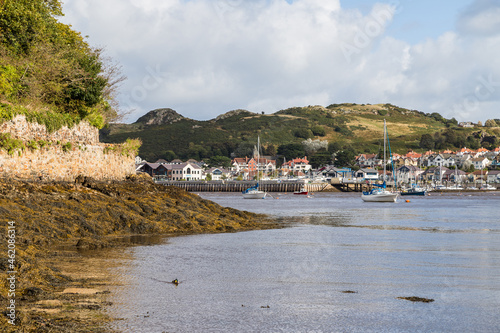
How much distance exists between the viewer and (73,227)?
66.0ft

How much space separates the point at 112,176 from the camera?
31.8m

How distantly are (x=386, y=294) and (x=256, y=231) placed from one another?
15.8 meters

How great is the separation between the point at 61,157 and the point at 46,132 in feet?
4.63

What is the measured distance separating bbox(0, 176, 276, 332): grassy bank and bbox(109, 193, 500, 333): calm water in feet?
2.84

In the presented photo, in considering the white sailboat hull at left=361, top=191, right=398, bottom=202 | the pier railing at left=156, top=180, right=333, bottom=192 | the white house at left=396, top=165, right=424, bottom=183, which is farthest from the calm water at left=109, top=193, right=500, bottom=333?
the white house at left=396, top=165, right=424, bottom=183

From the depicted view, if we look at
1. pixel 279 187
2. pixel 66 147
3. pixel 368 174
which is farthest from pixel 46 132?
pixel 368 174

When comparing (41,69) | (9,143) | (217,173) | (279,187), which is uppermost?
(41,69)

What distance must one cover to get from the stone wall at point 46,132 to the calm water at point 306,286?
27.8 feet

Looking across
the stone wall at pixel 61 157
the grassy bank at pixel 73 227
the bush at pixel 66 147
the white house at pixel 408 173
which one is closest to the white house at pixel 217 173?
the white house at pixel 408 173

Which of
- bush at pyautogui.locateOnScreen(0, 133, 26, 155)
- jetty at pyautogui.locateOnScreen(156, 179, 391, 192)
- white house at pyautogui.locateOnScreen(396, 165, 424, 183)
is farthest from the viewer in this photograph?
white house at pyautogui.locateOnScreen(396, 165, 424, 183)

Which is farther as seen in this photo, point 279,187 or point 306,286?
point 279,187

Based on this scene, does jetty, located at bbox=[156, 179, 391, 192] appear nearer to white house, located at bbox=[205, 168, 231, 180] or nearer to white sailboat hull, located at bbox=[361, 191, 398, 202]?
white sailboat hull, located at bbox=[361, 191, 398, 202]

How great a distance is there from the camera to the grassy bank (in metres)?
9.55

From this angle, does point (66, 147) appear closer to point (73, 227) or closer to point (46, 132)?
point (46, 132)
